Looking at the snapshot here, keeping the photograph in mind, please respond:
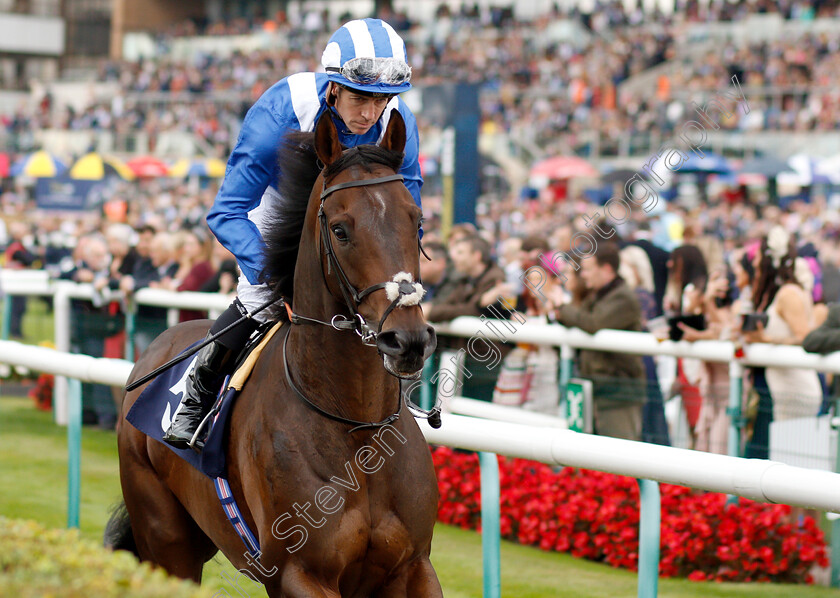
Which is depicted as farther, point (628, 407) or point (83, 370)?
point (628, 407)

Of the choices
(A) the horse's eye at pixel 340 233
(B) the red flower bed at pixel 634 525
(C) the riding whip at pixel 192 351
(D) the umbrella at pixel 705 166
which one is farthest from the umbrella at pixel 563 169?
(A) the horse's eye at pixel 340 233

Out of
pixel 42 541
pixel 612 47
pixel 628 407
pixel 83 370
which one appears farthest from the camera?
pixel 612 47

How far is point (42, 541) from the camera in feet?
6.20

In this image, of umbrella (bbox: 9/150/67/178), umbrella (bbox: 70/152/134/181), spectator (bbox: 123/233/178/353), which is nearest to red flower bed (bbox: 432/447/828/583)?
spectator (bbox: 123/233/178/353)

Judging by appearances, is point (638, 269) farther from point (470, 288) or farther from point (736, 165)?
point (736, 165)

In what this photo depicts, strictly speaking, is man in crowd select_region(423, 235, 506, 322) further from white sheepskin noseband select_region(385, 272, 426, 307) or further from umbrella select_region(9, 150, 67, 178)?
umbrella select_region(9, 150, 67, 178)

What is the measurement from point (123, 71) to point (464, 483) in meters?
39.2

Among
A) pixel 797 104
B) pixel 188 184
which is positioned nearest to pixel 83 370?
pixel 797 104

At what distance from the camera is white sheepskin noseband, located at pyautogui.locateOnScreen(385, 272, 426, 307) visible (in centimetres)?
239

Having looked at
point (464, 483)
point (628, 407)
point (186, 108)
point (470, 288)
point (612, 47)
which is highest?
point (612, 47)

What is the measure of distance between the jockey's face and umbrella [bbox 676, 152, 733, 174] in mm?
14204

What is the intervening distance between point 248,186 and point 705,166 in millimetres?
15060

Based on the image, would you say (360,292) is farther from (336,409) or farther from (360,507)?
(360,507)

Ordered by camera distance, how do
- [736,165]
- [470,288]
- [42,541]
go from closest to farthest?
[42,541] < [470,288] < [736,165]
